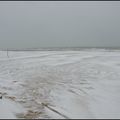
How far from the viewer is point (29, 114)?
2533mm

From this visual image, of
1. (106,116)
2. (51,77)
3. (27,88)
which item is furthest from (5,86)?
(106,116)

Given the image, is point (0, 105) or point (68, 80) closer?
point (0, 105)

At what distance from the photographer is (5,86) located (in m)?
3.81

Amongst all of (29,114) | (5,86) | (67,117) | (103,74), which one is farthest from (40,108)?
(103,74)

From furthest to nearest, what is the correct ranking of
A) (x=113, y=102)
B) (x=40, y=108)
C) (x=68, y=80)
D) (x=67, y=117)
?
1. (x=68, y=80)
2. (x=113, y=102)
3. (x=40, y=108)
4. (x=67, y=117)

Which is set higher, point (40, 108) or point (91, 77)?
point (91, 77)

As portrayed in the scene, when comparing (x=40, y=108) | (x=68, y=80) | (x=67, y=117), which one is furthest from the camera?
(x=68, y=80)

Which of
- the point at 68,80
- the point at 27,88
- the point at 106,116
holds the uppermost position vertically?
the point at 68,80

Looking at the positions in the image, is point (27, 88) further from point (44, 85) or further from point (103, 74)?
point (103, 74)

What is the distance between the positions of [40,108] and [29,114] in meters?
0.21

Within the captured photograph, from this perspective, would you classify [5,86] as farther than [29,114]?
Yes

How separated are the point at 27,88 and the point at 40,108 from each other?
0.94m

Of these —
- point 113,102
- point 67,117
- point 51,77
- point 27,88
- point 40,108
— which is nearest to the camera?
point 67,117

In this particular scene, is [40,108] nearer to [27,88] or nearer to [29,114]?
[29,114]
